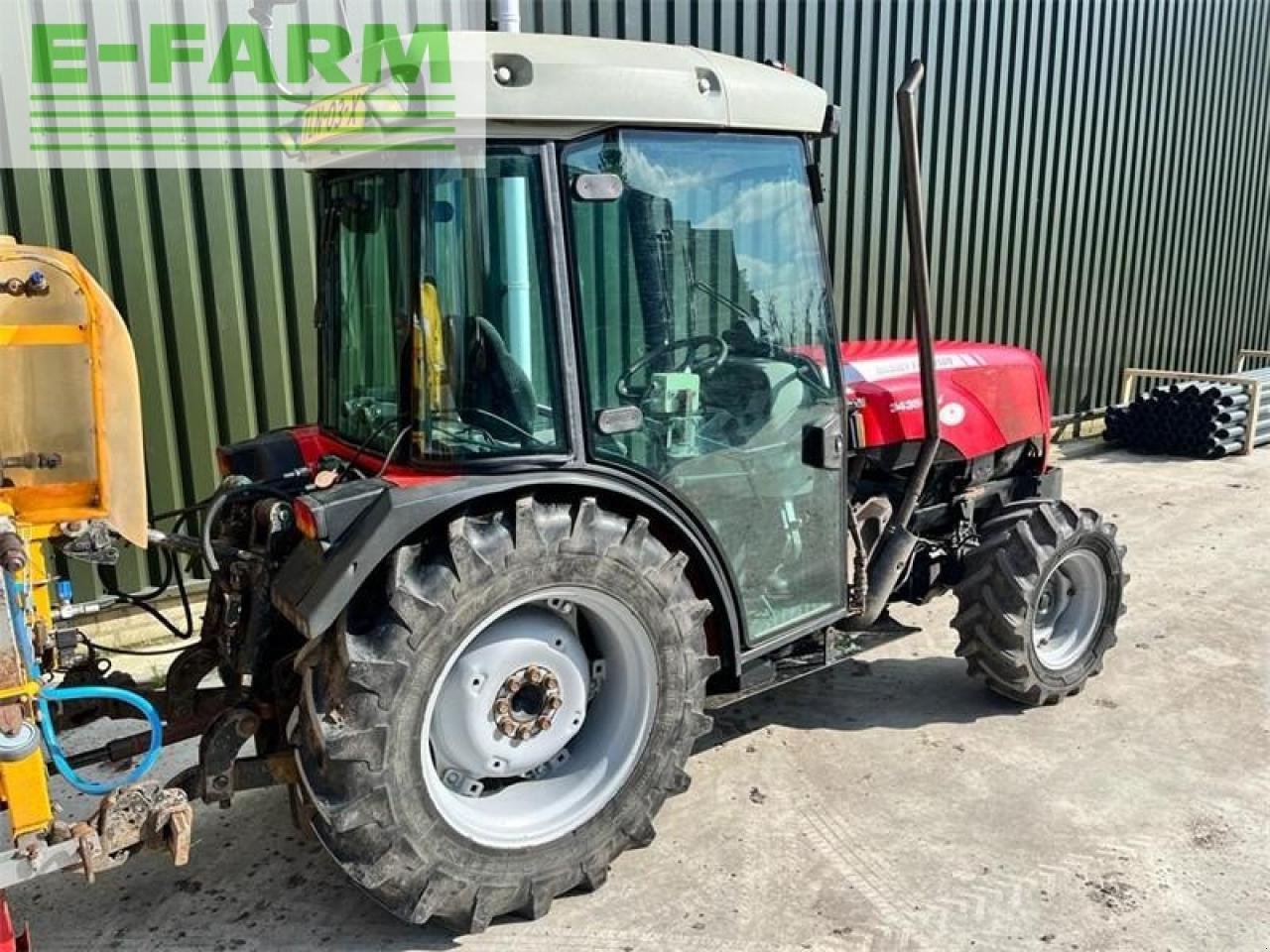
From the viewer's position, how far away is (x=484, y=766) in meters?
2.90

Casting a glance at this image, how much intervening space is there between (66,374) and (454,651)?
4.02 ft

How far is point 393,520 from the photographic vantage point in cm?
252

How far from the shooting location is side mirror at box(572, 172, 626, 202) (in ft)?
9.00

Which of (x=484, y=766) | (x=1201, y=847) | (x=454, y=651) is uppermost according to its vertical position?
(x=454, y=651)

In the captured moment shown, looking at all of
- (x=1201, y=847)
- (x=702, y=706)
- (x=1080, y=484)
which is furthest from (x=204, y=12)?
(x=1080, y=484)

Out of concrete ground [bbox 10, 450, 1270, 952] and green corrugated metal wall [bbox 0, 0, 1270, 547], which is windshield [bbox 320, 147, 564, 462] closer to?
concrete ground [bbox 10, 450, 1270, 952]

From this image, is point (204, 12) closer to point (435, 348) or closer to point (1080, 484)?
point (435, 348)

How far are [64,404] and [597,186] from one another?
1494 millimetres

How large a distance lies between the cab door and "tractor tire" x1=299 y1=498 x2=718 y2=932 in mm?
332

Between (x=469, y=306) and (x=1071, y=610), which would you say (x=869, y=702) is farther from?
(x=469, y=306)

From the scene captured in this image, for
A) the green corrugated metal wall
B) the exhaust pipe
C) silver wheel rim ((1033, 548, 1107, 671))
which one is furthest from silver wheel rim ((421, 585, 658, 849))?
the green corrugated metal wall

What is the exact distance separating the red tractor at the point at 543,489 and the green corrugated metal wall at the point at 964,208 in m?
1.83

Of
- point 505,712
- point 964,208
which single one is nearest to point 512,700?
point 505,712

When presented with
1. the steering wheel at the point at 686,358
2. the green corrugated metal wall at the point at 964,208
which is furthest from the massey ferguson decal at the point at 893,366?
the green corrugated metal wall at the point at 964,208
